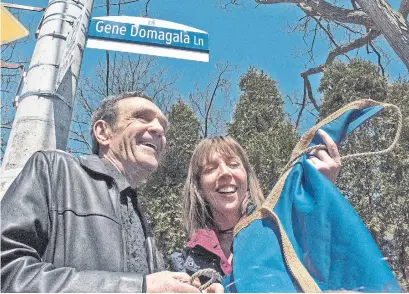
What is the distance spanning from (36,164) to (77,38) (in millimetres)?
972

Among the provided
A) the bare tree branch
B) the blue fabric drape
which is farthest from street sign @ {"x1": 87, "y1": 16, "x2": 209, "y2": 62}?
the bare tree branch

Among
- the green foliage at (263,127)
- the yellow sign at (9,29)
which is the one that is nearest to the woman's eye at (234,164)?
the yellow sign at (9,29)

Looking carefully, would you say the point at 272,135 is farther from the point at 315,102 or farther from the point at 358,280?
the point at 358,280

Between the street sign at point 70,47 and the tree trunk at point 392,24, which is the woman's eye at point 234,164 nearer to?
the street sign at point 70,47

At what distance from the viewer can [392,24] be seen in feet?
18.4

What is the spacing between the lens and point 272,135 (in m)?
7.77

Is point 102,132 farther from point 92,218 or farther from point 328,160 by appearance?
point 328,160

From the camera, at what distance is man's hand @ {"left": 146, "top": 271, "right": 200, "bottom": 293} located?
0.95 m

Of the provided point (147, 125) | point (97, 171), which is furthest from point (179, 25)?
point (97, 171)

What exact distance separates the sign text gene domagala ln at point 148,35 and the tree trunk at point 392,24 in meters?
4.07

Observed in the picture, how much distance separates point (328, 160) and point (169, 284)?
656 millimetres

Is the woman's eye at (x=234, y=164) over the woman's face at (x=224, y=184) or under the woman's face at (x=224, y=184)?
over

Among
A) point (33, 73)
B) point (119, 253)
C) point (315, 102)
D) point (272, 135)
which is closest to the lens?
point (119, 253)

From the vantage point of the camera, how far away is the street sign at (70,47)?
1.96 meters
